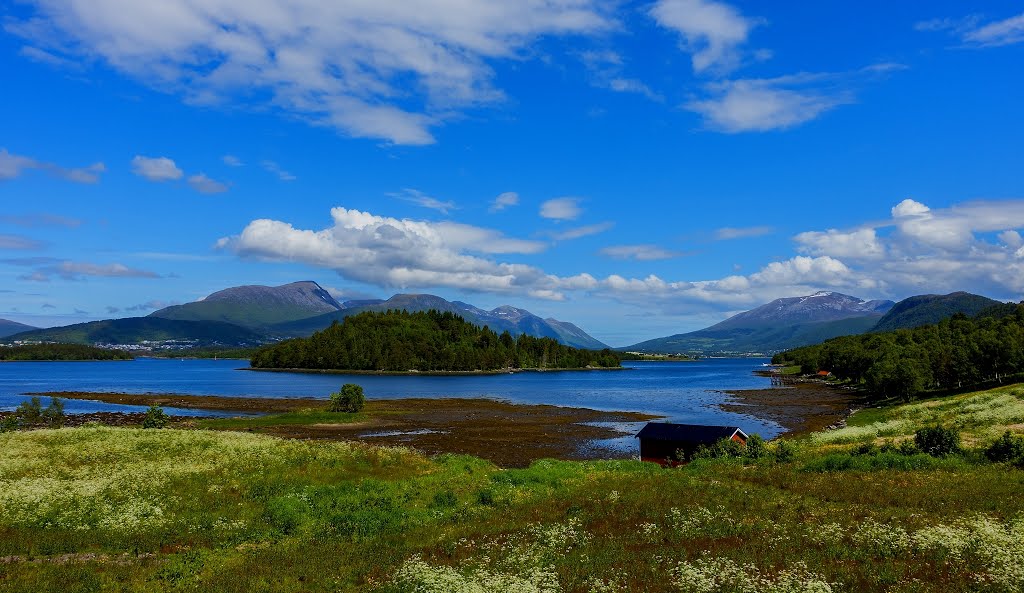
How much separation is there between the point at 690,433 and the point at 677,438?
1.11 metres

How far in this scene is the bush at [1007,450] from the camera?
111 ft

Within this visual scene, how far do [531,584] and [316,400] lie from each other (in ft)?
411

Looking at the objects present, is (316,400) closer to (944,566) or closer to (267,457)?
(267,457)

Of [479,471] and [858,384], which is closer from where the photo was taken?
[479,471]

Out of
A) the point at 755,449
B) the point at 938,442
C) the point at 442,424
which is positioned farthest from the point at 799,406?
the point at 755,449

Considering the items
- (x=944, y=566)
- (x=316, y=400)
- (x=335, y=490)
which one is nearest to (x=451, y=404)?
(x=316, y=400)

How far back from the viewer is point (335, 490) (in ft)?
109

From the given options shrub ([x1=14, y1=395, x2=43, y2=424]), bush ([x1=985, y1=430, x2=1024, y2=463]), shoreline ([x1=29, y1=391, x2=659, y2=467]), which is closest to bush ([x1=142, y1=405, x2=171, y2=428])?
shoreline ([x1=29, y1=391, x2=659, y2=467])

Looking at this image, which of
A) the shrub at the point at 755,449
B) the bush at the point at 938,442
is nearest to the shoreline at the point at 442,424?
the shrub at the point at 755,449

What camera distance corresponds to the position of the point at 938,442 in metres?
39.0

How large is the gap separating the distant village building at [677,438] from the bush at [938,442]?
39.2ft

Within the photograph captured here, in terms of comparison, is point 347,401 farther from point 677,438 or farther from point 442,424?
point 677,438

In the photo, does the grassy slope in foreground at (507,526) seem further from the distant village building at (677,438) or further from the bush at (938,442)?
the distant village building at (677,438)

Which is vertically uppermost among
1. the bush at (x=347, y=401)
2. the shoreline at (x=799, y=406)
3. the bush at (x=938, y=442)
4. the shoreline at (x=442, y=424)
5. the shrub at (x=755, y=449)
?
the bush at (x=938, y=442)
